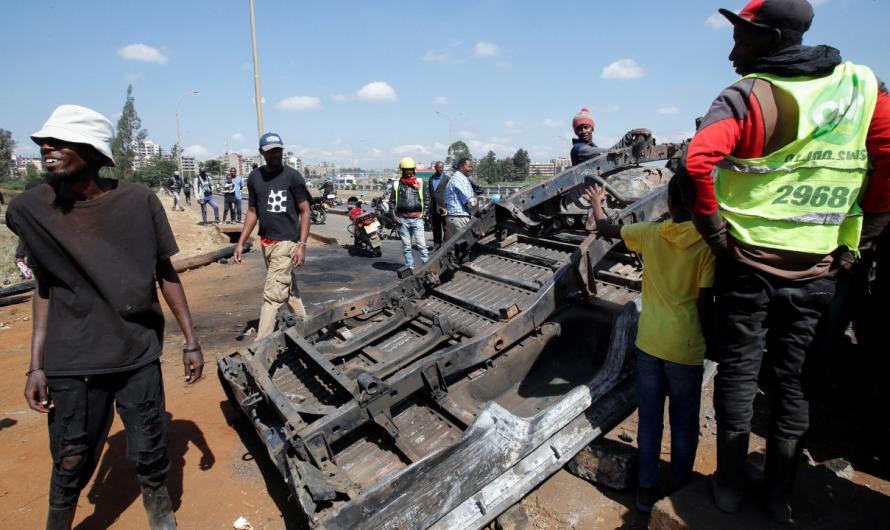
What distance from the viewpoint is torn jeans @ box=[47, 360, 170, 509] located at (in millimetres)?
2051

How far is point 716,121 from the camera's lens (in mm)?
1748

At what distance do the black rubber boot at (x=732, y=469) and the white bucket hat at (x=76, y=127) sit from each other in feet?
9.87

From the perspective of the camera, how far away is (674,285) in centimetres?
221

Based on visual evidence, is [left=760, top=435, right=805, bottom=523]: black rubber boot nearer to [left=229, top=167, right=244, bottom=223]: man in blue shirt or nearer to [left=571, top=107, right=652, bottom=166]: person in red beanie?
[left=571, top=107, right=652, bottom=166]: person in red beanie

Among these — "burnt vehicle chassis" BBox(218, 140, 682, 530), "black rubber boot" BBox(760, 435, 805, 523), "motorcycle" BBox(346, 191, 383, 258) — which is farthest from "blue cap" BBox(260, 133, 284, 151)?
"motorcycle" BBox(346, 191, 383, 258)

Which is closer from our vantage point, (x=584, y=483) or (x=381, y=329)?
(x=584, y=483)

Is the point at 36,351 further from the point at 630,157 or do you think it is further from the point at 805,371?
the point at 630,157

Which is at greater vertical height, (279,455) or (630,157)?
(630,157)

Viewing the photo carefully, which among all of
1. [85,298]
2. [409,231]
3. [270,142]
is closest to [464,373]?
[85,298]

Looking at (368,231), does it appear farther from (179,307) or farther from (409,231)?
(179,307)

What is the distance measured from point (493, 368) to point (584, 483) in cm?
88

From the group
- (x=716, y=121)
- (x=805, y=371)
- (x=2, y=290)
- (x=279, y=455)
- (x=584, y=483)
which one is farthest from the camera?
(x=2, y=290)

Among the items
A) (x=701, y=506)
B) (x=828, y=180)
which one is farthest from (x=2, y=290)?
(x=828, y=180)

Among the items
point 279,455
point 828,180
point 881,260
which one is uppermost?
point 828,180
